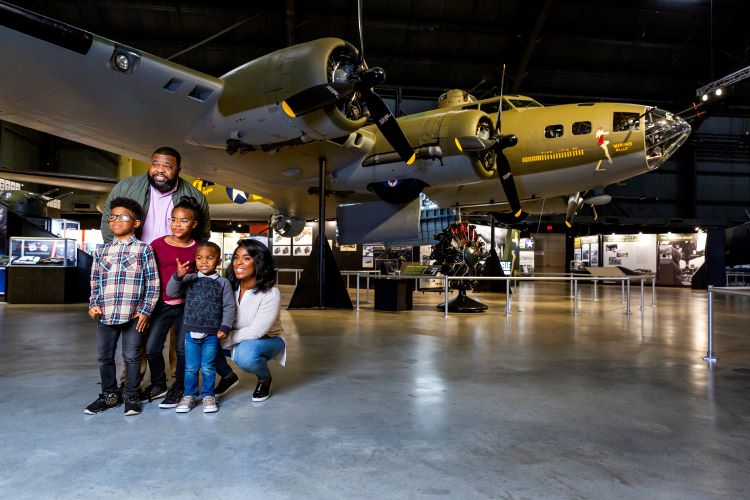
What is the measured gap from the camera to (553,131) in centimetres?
995

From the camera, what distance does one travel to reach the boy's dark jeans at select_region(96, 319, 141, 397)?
3264 mm

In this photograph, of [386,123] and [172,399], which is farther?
[386,123]

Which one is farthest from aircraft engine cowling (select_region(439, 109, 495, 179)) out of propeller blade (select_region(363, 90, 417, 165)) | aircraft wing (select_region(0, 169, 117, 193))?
aircraft wing (select_region(0, 169, 117, 193))

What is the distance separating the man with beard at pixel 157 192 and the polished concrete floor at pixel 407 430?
4.41ft

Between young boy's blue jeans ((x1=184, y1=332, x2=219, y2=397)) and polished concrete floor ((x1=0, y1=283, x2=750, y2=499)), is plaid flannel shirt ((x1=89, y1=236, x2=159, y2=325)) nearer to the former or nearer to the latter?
young boy's blue jeans ((x1=184, y1=332, x2=219, y2=397))

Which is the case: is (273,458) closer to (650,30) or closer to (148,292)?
(148,292)

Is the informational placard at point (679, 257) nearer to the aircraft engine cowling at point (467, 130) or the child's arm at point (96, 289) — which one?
the aircraft engine cowling at point (467, 130)

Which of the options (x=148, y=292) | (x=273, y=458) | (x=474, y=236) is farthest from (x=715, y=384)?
(x=474, y=236)

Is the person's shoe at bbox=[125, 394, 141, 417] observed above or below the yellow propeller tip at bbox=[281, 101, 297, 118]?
below

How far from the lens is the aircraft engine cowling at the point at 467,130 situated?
9250 mm

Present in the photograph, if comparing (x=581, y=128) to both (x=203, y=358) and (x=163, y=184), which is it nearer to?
(x=163, y=184)

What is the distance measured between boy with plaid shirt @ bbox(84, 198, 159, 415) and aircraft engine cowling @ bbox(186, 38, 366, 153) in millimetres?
4397

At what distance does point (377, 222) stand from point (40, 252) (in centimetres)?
881

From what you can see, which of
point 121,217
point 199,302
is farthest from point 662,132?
point 121,217
